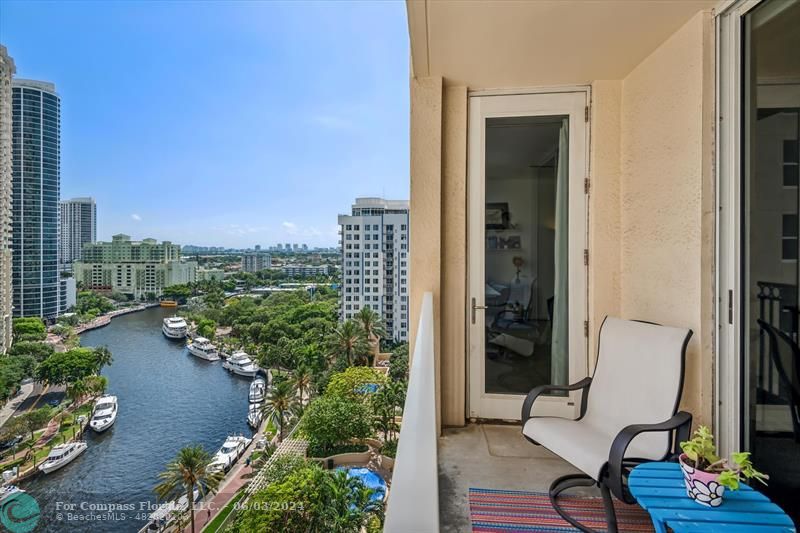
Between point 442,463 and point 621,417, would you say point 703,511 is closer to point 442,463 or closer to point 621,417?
point 621,417

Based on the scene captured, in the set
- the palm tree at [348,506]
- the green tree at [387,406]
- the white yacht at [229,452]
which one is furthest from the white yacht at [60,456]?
the green tree at [387,406]

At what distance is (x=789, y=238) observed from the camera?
155 cm

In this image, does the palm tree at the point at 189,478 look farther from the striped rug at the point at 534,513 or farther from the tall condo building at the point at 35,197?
the striped rug at the point at 534,513

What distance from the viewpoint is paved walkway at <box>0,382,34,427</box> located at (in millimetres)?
9406

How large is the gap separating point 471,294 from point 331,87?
35364 millimetres

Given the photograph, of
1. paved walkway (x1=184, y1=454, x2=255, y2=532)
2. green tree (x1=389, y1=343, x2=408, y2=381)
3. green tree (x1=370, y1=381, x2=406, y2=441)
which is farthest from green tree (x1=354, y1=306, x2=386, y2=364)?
paved walkway (x1=184, y1=454, x2=255, y2=532)

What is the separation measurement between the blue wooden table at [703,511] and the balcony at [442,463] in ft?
2.61

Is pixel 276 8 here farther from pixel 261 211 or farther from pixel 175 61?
pixel 261 211

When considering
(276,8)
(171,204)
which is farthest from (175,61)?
(171,204)

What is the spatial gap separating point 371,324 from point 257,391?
5.53 meters

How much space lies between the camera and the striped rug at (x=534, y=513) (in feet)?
5.68

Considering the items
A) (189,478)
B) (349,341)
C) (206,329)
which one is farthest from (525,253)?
(206,329)

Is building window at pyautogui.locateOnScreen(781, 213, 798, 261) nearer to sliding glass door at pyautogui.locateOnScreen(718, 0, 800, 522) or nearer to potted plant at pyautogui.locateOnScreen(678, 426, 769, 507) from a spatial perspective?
sliding glass door at pyautogui.locateOnScreen(718, 0, 800, 522)

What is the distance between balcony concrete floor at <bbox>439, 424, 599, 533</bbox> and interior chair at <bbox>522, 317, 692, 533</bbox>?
0.78 ft
